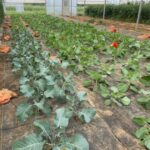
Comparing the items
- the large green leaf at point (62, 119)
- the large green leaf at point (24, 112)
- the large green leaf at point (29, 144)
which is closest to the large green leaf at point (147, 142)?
the large green leaf at point (62, 119)

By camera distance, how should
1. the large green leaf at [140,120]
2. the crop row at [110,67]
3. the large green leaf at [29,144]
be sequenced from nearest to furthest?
the large green leaf at [29,144]
the large green leaf at [140,120]
the crop row at [110,67]

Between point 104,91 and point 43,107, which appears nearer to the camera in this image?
point 43,107

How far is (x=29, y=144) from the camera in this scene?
1227mm

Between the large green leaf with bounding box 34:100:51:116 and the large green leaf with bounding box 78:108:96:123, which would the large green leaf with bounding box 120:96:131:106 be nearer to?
the large green leaf with bounding box 78:108:96:123

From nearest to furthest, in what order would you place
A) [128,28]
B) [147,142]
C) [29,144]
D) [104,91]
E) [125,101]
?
[29,144], [147,142], [125,101], [104,91], [128,28]

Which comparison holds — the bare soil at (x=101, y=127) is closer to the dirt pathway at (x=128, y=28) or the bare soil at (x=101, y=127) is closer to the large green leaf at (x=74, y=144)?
the large green leaf at (x=74, y=144)

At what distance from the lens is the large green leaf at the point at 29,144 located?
3.95 ft

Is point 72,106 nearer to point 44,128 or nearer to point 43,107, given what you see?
point 43,107

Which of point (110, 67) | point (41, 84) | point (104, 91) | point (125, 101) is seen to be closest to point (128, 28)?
point (110, 67)

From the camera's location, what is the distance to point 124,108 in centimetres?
186

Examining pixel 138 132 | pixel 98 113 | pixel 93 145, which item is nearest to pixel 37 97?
pixel 98 113

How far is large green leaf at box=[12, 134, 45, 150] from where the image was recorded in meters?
1.21

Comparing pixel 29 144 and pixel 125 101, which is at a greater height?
pixel 29 144

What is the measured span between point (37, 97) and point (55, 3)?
52.5 ft
